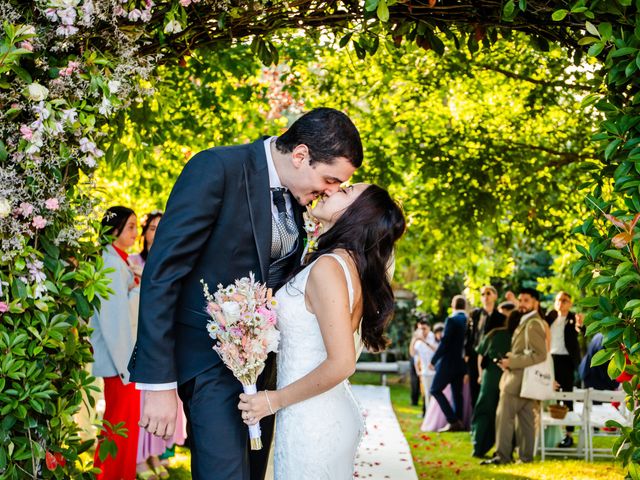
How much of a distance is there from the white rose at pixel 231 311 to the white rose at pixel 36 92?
1249 millimetres

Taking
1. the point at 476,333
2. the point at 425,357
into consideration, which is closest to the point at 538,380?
the point at 476,333

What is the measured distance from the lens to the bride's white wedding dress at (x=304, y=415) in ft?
13.5

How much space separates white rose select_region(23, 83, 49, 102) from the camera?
12.9 ft

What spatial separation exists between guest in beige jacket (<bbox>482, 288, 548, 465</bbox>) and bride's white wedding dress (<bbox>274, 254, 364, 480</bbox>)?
24.6ft

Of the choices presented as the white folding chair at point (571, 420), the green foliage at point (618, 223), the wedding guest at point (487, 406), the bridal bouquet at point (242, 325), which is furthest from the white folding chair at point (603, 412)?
the bridal bouquet at point (242, 325)

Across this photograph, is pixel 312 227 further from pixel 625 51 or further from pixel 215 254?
pixel 625 51

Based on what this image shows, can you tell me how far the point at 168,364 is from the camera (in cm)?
364

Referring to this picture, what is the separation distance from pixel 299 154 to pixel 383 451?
8.57m

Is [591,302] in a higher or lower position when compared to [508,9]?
lower

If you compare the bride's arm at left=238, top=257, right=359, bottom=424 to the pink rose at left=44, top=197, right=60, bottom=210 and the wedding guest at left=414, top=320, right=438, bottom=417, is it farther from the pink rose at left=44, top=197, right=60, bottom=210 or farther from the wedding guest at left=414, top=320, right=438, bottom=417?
the wedding guest at left=414, top=320, right=438, bottom=417

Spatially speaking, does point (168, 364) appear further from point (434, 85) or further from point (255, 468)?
point (434, 85)

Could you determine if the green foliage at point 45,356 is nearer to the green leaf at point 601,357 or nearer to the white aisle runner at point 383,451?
the green leaf at point 601,357

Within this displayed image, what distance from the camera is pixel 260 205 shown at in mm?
3928

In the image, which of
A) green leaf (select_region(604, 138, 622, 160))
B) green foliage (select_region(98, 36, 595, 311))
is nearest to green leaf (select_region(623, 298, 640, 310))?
green leaf (select_region(604, 138, 622, 160))
